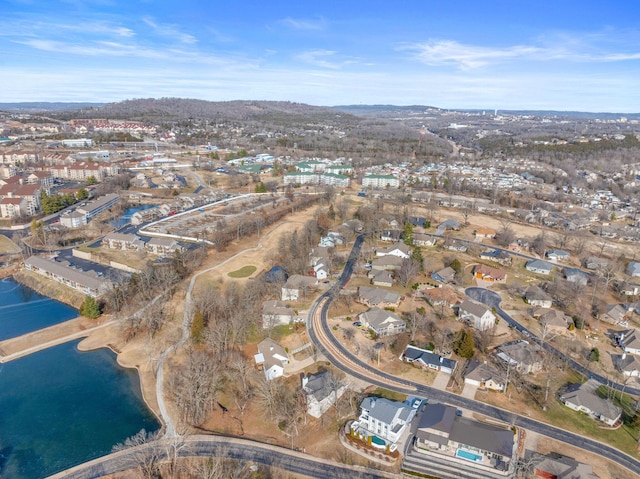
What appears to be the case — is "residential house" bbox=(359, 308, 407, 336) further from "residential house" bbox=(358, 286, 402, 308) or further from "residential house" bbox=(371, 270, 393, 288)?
"residential house" bbox=(371, 270, 393, 288)

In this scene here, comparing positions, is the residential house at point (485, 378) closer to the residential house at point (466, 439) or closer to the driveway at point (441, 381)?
the driveway at point (441, 381)

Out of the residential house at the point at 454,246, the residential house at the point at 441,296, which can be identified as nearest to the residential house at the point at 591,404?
the residential house at the point at 441,296

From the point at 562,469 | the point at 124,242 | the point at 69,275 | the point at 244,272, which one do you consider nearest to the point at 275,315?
the point at 244,272

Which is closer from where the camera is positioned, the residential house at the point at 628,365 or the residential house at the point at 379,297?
the residential house at the point at 628,365

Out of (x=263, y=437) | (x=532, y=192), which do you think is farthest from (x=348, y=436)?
(x=532, y=192)

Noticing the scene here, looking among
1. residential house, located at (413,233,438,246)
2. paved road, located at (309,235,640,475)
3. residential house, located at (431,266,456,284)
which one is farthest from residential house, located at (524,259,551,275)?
paved road, located at (309,235,640,475)

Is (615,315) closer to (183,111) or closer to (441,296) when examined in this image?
(441,296)
